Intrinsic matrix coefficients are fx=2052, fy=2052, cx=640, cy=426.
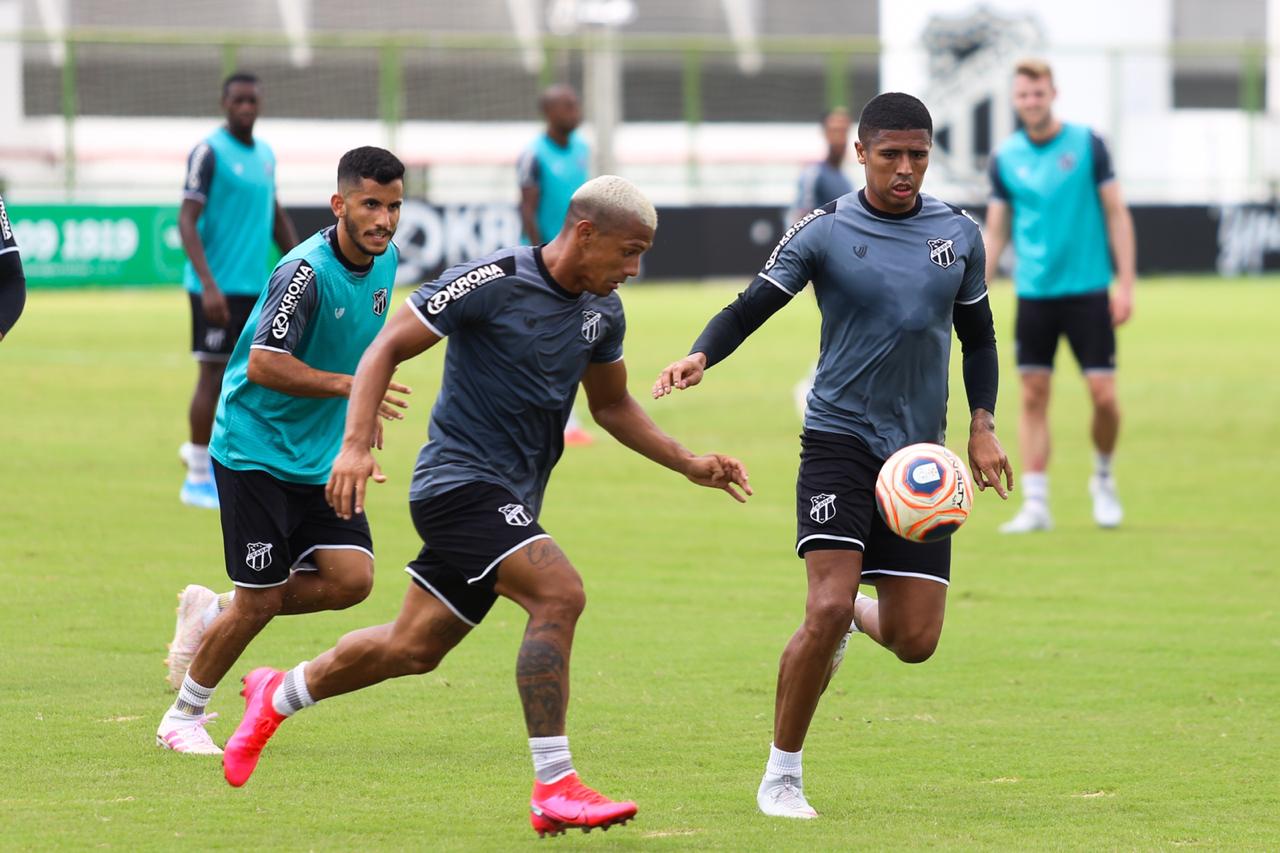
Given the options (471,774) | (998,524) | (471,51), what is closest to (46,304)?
(471,51)

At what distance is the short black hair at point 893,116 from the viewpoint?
657cm

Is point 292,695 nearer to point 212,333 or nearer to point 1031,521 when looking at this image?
point 212,333

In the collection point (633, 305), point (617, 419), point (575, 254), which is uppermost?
point (575, 254)

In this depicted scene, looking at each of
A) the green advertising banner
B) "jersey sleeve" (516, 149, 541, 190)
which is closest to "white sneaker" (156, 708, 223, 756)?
"jersey sleeve" (516, 149, 541, 190)

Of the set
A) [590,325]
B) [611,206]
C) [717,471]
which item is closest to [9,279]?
[590,325]

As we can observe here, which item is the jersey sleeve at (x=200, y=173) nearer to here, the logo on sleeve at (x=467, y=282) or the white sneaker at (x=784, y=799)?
the logo on sleeve at (x=467, y=282)

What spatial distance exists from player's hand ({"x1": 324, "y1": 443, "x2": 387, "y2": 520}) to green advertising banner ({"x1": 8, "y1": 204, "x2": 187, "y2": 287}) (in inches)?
936

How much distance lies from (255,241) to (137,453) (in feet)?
9.98

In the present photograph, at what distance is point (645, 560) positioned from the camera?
1118 centimetres

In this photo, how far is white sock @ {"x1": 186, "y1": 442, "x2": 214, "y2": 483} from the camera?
12.4m

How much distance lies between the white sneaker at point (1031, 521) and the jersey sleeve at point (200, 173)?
523cm

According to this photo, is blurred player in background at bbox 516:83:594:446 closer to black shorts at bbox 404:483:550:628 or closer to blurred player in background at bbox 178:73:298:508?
blurred player in background at bbox 178:73:298:508

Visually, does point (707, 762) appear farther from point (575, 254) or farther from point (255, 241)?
point (255, 241)

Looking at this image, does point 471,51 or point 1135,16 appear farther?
point 1135,16
